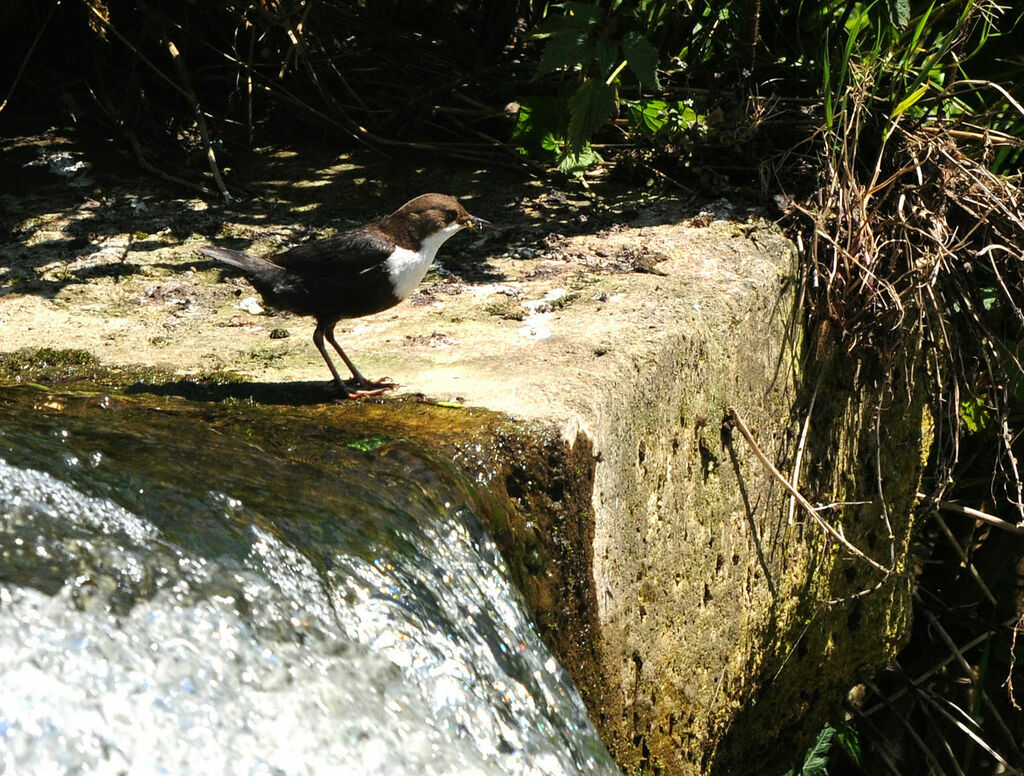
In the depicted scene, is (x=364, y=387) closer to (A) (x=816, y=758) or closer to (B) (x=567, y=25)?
(B) (x=567, y=25)

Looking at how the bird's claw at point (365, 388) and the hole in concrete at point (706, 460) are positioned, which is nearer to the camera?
the bird's claw at point (365, 388)

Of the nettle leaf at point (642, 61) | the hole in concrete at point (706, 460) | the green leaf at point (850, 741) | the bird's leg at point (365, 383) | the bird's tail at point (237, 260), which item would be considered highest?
the nettle leaf at point (642, 61)

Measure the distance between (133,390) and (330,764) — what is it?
1417 millimetres

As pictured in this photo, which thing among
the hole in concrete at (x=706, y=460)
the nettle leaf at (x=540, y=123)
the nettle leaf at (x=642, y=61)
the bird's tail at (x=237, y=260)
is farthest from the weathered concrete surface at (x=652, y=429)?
the nettle leaf at (x=642, y=61)

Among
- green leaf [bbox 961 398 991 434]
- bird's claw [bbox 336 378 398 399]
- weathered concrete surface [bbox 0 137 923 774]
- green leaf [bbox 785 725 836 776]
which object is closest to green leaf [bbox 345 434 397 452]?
weathered concrete surface [bbox 0 137 923 774]

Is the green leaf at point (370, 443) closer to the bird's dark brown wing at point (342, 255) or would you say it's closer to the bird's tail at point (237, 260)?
the bird's dark brown wing at point (342, 255)

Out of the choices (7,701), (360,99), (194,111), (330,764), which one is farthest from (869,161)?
(7,701)

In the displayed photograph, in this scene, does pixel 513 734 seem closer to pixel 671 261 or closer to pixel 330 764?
pixel 330 764

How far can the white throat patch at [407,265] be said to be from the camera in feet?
11.0

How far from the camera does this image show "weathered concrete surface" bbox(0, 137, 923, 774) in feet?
10.1

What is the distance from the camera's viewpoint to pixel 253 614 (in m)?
2.17

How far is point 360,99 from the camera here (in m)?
5.47

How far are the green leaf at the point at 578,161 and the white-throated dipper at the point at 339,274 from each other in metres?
1.40

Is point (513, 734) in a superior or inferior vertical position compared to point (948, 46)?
inferior
